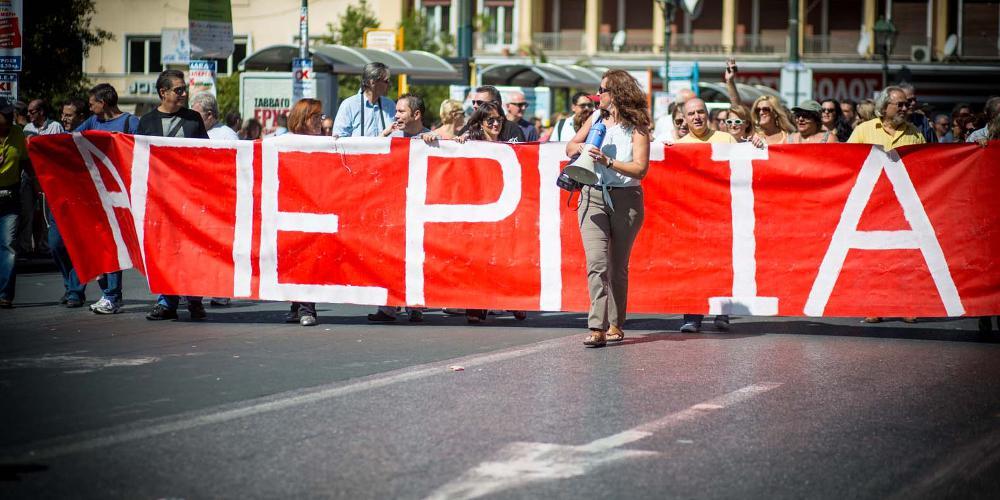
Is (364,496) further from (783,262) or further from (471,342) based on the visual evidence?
(783,262)

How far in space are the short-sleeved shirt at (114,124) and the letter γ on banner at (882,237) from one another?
5831mm

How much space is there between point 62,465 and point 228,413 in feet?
4.04

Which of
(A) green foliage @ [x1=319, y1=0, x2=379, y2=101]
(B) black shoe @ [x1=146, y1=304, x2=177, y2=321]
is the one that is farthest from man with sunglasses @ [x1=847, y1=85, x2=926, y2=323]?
(A) green foliage @ [x1=319, y1=0, x2=379, y2=101]

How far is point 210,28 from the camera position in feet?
61.7

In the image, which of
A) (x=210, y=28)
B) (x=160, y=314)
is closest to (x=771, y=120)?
(x=160, y=314)

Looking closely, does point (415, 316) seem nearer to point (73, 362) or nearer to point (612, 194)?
point (612, 194)

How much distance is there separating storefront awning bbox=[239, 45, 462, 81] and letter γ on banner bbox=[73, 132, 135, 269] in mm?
14233

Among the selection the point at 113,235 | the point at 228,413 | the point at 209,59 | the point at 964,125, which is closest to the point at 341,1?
the point at 209,59

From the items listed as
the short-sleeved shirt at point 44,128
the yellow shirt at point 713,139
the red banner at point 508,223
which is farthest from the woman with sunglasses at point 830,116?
the short-sleeved shirt at point 44,128

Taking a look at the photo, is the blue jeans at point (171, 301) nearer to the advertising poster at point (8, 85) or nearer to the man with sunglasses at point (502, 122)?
the man with sunglasses at point (502, 122)

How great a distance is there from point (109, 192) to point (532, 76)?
2646 centimetres

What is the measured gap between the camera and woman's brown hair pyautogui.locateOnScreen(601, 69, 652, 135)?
9594 millimetres

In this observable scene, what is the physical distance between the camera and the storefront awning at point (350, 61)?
2605 centimetres

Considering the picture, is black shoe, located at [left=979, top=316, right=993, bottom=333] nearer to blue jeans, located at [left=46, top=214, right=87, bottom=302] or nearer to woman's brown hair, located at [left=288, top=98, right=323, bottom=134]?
woman's brown hair, located at [left=288, top=98, right=323, bottom=134]
